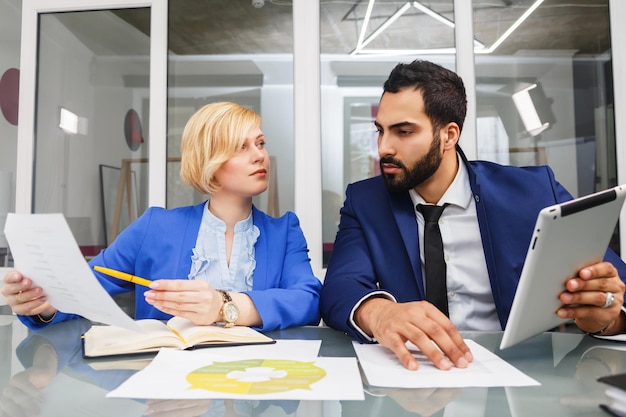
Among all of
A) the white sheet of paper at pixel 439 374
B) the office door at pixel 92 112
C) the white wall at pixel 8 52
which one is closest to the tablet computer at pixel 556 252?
the white sheet of paper at pixel 439 374

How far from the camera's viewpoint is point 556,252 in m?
0.74

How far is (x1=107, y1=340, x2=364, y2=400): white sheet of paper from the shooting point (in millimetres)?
601

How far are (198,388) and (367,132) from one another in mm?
1735

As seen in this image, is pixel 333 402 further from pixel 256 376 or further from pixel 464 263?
pixel 464 263

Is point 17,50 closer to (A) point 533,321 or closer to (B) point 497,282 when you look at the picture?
(B) point 497,282

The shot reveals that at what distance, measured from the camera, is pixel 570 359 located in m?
0.81

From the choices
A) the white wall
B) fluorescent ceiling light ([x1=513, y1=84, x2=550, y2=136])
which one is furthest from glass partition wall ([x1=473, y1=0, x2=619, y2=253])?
the white wall

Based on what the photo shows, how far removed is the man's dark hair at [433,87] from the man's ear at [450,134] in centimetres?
2

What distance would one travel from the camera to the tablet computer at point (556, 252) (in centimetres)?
70

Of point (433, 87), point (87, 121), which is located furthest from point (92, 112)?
point (433, 87)

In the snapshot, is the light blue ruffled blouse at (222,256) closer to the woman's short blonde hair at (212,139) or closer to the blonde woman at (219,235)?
the blonde woman at (219,235)

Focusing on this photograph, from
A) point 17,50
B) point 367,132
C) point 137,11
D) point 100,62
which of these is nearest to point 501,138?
point 367,132

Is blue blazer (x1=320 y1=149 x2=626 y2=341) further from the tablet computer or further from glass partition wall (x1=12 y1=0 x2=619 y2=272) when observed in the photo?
glass partition wall (x1=12 y1=0 x2=619 y2=272)

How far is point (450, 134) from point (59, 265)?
1.22 meters
